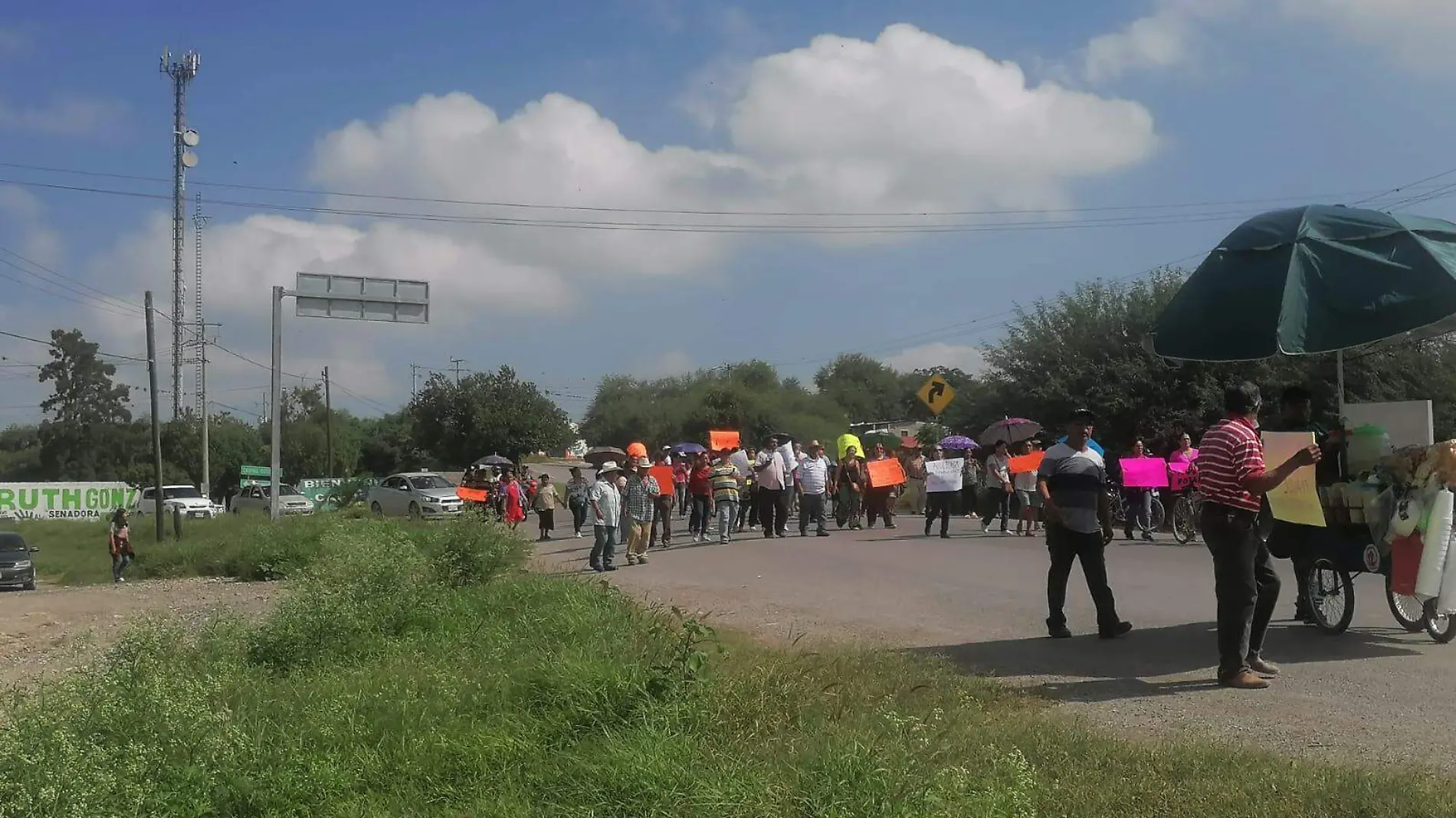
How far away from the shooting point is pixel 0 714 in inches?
273

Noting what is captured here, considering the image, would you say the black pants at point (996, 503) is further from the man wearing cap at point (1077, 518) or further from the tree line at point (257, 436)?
the tree line at point (257, 436)

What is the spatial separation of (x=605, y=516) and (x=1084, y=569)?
8399 mm

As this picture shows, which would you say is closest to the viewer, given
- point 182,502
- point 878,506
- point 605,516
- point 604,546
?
point 605,516

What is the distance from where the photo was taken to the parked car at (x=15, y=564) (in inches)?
1051

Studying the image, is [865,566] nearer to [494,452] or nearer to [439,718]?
[439,718]

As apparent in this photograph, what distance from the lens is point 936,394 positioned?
1051 inches

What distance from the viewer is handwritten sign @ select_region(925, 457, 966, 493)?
20.2 meters

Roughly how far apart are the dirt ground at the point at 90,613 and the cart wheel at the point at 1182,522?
1308cm

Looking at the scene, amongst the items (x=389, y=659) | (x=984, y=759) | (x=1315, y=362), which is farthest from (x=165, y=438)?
(x=984, y=759)

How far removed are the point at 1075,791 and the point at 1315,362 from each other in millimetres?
25871

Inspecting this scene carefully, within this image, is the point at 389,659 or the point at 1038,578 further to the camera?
the point at 1038,578

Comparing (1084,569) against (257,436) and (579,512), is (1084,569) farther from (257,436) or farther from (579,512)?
(257,436)

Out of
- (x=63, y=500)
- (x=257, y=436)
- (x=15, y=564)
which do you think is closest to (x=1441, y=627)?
(x=15, y=564)

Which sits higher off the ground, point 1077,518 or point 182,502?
point 1077,518
